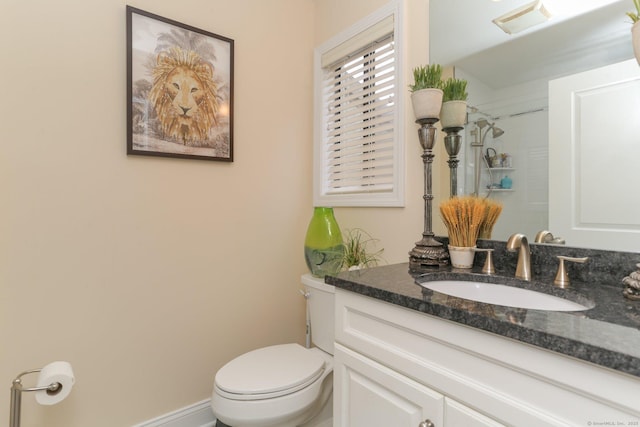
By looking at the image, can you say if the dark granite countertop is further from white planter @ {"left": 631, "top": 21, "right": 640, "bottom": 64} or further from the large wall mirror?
white planter @ {"left": 631, "top": 21, "right": 640, "bottom": 64}

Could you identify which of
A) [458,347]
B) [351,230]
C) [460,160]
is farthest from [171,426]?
[460,160]

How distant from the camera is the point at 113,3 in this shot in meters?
1.34

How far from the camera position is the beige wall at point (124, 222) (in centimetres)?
119

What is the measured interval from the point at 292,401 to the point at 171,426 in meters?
0.71

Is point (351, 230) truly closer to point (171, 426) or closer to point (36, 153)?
point (171, 426)

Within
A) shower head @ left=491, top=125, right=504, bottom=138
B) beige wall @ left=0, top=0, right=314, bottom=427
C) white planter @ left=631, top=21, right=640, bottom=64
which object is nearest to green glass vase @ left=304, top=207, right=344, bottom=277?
beige wall @ left=0, top=0, right=314, bottom=427

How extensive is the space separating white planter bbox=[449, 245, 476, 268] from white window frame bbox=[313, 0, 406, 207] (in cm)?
38

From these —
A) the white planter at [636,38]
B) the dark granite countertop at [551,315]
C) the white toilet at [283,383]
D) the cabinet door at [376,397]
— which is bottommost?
the white toilet at [283,383]

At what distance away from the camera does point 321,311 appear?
1.50m

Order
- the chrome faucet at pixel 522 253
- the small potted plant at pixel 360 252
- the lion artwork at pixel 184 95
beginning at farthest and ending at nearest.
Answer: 1. the small potted plant at pixel 360 252
2. the lion artwork at pixel 184 95
3. the chrome faucet at pixel 522 253

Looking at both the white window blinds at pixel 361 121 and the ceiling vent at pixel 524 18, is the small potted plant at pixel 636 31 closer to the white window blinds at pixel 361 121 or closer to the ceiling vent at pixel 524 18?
the ceiling vent at pixel 524 18

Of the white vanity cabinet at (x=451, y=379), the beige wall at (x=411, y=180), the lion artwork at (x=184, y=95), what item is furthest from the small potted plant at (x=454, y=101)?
the lion artwork at (x=184, y=95)

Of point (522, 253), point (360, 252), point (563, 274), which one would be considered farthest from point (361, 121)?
point (563, 274)

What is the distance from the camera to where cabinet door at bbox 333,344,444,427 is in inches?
28.6
